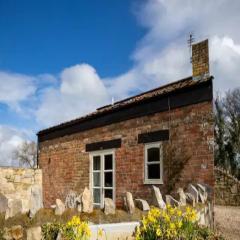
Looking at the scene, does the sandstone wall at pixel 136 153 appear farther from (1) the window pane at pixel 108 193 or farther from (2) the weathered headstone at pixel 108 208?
(2) the weathered headstone at pixel 108 208

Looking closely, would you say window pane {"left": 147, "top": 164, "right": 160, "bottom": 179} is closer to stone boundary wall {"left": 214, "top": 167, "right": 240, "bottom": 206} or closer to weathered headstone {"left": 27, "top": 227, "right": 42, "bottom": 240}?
stone boundary wall {"left": 214, "top": 167, "right": 240, "bottom": 206}

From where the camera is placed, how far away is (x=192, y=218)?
6211 mm

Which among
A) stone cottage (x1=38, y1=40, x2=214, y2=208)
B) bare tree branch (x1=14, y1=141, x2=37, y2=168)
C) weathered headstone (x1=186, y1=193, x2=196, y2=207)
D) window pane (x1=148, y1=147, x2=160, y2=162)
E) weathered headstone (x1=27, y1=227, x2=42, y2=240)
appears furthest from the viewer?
bare tree branch (x1=14, y1=141, x2=37, y2=168)

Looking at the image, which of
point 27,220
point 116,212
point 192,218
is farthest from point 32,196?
point 192,218

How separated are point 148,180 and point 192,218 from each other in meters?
5.02

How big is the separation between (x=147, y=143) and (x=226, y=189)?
257cm

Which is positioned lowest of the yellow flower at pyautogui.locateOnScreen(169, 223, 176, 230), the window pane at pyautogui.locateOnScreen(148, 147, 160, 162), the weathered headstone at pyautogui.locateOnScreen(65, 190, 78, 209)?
the yellow flower at pyautogui.locateOnScreen(169, 223, 176, 230)

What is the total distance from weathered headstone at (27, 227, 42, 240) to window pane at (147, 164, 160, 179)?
18.8 feet

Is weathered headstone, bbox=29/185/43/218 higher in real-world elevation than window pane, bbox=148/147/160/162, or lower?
lower

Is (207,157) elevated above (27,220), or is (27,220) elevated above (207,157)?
(207,157)

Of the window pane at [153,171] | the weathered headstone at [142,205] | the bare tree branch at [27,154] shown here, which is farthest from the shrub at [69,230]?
the bare tree branch at [27,154]

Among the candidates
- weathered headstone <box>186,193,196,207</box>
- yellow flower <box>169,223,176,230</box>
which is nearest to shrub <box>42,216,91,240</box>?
yellow flower <box>169,223,176,230</box>

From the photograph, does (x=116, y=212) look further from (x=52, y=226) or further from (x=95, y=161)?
(x=95, y=161)

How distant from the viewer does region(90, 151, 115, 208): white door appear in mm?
12742
